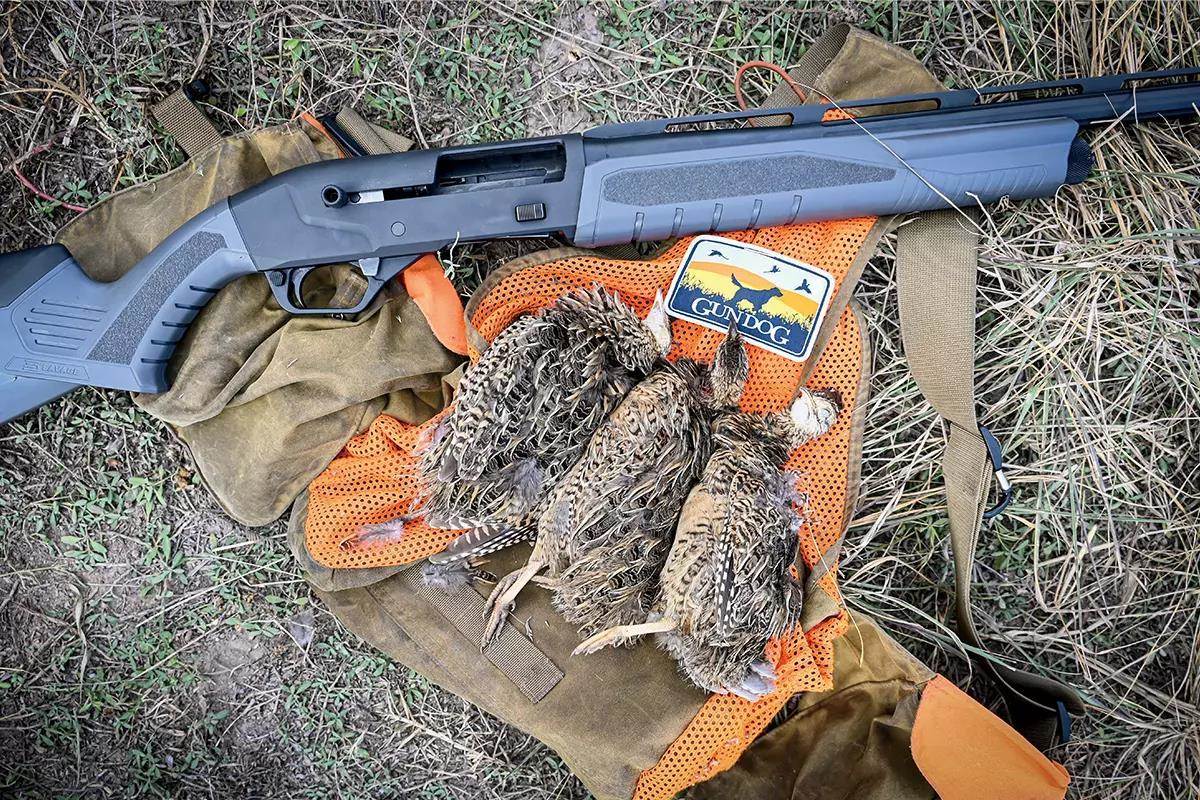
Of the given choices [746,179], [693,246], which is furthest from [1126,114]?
[693,246]

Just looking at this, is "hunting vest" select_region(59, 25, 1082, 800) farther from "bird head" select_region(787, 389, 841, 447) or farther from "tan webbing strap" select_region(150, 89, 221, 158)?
"bird head" select_region(787, 389, 841, 447)

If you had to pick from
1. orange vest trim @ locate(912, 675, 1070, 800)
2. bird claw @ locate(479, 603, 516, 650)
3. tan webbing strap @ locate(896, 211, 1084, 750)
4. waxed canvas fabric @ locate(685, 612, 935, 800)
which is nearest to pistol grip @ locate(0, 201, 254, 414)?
bird claw @ locate(479, 603, 516, 650)

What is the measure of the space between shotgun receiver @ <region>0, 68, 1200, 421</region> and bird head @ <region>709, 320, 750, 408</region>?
0.41 metres

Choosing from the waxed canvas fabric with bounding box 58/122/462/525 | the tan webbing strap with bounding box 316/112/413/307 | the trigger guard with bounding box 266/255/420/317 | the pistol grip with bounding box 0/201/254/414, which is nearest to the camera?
the pistol grip with bounding box 0/201/254/414

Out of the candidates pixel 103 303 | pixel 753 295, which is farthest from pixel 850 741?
pixel 103 303

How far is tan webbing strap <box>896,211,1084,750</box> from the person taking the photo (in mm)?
2799

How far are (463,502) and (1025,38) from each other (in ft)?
8.64

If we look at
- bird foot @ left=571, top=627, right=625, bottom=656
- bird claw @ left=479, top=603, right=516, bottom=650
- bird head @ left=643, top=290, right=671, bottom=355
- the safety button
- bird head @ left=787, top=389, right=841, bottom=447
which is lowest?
bird claw @ left=479, top=603, right=516, bottom=650

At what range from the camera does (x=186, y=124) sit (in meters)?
2.82

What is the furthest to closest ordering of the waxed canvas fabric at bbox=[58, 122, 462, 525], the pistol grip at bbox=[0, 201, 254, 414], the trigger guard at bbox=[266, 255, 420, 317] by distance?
the waxed canvas fabric at bbox=[58, 122, 462, 525], the trigger guard at bbox=[266, 255, 420, 317], the pistol grip at bbox=[0, 201, 254, 414]

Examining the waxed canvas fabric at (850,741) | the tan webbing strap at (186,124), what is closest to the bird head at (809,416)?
the waxed canvas fabric at (850,741)

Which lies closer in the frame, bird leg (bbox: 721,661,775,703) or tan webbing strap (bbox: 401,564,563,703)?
bird leg (bbox: 721,661,775,703)

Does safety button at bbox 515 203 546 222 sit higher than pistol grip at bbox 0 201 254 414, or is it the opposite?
safety button at bbox 515 203 546 222

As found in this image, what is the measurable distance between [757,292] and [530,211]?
0.84 metres
